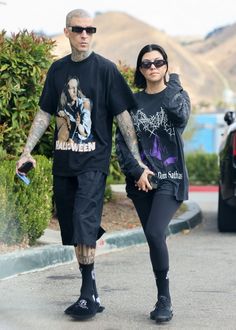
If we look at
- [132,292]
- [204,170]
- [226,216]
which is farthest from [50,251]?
[204,170]

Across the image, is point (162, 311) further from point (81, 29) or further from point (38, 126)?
point (81, 29)

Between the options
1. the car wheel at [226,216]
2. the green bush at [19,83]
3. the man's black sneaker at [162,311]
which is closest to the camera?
the man's black sneaker at [162,311]

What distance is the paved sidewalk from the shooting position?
25.6 ft

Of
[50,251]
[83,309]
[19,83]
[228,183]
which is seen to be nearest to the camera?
[83,309]

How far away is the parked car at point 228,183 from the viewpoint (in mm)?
10312

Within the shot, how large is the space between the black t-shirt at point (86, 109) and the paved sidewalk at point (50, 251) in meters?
1.83

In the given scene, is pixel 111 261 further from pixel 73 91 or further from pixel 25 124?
pixel 73 91

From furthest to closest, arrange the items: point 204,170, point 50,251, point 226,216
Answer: point 204,170 < point 226,216 < point 50,251

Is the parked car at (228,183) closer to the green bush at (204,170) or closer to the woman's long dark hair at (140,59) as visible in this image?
the woman's long dark hair at (140,59)

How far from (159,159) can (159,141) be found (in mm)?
112

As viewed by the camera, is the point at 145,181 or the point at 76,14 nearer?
the point at 145,181

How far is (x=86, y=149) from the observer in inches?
239

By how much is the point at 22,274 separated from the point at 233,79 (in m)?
117

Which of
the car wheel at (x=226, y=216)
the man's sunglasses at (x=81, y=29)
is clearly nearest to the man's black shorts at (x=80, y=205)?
the man's sunglasses at (x=81, y=29)
